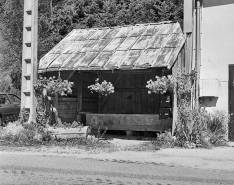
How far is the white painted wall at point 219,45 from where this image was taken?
39.4ft

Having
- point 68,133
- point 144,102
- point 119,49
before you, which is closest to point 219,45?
point 119,49

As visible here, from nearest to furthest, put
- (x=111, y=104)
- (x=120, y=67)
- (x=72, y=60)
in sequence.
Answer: (x=120, y=67) → (x=72, y=60) → (x=111, y=104)

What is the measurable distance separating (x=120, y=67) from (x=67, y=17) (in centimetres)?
1885

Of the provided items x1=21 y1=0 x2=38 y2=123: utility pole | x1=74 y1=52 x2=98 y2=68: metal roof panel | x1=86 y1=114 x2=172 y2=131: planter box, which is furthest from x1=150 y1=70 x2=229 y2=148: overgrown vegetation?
x1=21 y1=0 x2=38 y2=123: utility pole

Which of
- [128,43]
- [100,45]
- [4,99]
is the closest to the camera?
A: [128,43]

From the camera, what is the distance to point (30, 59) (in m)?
12.3

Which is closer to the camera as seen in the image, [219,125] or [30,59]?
[219,125]

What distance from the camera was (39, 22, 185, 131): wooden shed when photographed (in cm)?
1165

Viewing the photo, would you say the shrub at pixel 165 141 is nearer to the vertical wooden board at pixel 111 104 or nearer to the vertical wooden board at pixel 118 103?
the vertical wooden board at pixel 118 103

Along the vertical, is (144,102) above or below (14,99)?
below

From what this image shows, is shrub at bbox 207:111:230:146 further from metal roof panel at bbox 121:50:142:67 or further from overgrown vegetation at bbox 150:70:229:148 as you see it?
metal roof panel at bbox 121:50:142:67

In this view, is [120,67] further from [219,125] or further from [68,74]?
[219,125]

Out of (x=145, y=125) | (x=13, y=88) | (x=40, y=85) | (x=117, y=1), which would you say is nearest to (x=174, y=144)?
(x=145, y=125)

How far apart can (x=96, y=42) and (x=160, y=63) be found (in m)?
3.60
